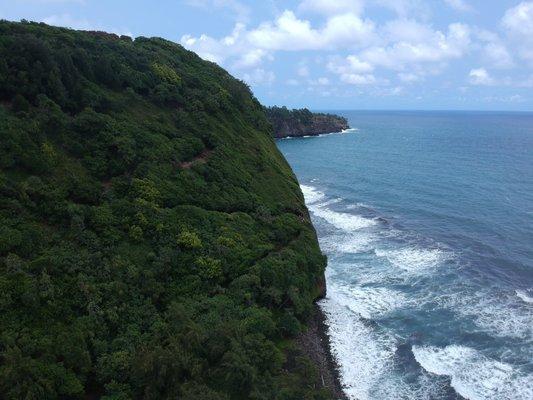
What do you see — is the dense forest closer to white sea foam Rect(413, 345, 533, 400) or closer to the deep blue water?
the deep blue water

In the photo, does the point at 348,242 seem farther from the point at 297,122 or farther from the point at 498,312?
the point at 297,122

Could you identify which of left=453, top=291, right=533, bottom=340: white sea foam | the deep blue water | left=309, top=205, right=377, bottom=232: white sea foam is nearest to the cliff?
the deep blue water

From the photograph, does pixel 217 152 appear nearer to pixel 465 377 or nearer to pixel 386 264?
pixel 386 264

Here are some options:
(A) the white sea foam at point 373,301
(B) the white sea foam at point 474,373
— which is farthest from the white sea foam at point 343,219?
(B) the white sea foam at point 474,373

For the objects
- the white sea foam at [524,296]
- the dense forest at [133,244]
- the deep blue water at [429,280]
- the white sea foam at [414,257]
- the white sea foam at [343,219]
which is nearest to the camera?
the dense forest at [133,244]

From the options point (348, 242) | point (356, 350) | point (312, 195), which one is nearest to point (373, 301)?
point (356, 350)

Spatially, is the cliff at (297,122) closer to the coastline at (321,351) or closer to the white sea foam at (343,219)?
the white sea foam at (343,219)
